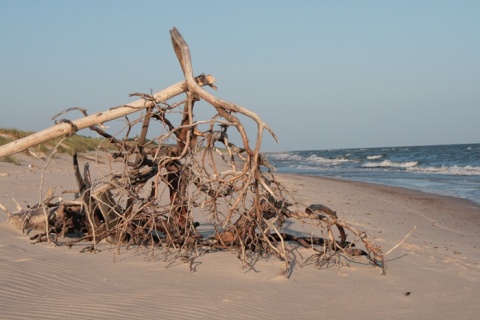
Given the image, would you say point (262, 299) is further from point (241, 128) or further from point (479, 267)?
point (479, 267)

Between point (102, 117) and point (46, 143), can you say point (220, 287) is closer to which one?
point (102, 117)

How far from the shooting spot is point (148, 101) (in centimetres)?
590

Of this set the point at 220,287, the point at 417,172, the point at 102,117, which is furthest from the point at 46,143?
the point at 417,172

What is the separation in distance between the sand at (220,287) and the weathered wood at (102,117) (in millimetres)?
1115

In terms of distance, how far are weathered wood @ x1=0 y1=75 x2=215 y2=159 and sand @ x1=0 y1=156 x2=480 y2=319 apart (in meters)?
1.12

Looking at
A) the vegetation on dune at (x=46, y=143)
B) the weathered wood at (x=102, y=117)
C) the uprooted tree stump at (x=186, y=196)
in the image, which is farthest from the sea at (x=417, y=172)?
the vegetation on dune at (x=46, y=143)

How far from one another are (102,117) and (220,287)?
233cm

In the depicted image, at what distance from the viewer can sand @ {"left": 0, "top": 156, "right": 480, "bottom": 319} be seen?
13.0 feet

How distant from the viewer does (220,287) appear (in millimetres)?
4730

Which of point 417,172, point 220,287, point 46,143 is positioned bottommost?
point 417,172

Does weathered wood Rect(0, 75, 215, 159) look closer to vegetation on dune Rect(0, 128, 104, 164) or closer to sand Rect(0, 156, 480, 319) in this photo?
sand Rect(0, 156, 480, 319)

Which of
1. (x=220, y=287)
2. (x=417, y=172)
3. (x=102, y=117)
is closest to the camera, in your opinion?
(x=220, y=287)

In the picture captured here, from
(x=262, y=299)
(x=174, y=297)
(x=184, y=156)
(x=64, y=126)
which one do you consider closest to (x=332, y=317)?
(x=262, y=299)

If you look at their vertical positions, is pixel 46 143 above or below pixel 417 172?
above
